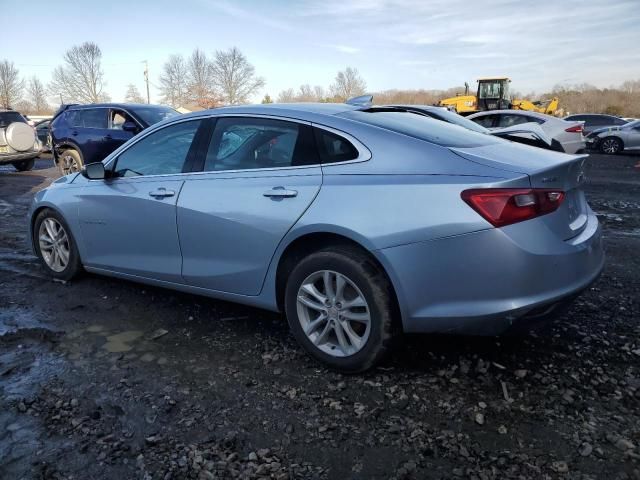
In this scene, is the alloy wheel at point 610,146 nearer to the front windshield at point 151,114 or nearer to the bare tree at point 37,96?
the front windshield at point 151,114

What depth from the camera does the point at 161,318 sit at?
3.95 meters

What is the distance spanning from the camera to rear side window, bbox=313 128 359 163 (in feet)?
10.0

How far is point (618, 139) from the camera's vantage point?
1906 centimetres

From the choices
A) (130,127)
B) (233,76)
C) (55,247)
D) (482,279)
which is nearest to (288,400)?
(482,279)

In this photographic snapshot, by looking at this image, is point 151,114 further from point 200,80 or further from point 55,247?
point 200,80

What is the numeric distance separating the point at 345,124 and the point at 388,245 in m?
0.86

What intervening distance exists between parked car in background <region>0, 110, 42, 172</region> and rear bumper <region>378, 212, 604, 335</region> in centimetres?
1374

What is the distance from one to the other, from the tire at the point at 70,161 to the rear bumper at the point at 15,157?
3.13 m

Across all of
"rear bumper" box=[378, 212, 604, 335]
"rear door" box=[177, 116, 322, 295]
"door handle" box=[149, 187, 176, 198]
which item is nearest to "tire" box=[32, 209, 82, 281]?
"door handle" box=[149, 187, 176, 198]

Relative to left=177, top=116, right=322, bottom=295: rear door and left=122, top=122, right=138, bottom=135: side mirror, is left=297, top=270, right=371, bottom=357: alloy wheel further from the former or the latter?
left=122, top=122, right=138, bottom=135: side mirror

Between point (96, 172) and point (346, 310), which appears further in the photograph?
point (96, 172)

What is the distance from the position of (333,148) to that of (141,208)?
1.64 m

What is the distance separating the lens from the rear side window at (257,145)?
3.26 metres

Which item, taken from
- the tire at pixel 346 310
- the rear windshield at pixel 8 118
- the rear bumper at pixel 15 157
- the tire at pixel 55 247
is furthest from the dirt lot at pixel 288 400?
the rear windshield at pixel 8 118
